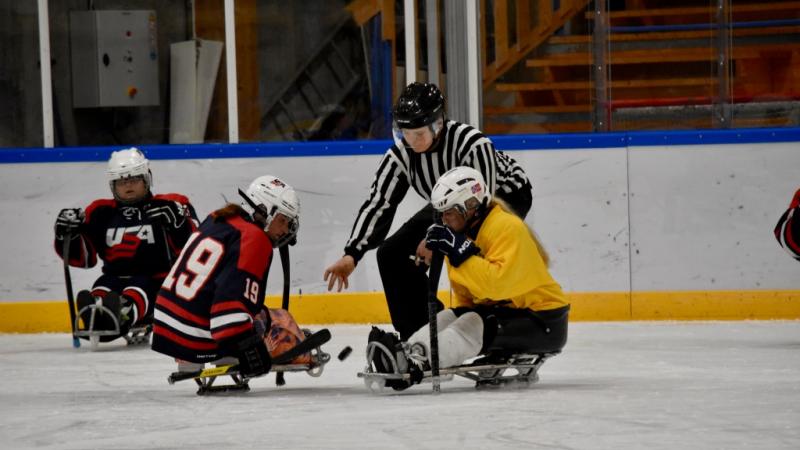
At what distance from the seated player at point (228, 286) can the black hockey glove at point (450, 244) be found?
557 millimetres

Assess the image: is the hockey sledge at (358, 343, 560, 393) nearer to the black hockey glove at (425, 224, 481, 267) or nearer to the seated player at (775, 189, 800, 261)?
the black hockey glove at (425, 224, 481, 267)

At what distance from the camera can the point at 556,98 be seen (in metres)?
7.45

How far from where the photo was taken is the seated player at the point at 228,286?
4457 millimetres

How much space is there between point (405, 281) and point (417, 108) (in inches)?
22.9

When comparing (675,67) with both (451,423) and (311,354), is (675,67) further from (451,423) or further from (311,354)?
(451,423)

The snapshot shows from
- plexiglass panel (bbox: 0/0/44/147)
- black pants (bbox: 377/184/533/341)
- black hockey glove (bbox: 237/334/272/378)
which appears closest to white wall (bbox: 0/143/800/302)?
plexiglass panel (bbox: 0/0/44/147)

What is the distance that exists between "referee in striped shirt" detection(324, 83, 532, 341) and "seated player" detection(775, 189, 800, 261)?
52.5 inches

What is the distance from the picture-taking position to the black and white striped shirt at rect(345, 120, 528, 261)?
15.9 feet

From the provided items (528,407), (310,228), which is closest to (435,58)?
(310,228)

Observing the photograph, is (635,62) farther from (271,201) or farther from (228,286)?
(228,286)

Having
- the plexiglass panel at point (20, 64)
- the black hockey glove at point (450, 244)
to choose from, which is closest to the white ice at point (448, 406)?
the black hockey glove at point (450, 244)

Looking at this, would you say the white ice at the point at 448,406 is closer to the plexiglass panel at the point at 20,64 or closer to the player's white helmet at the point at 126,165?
the player's white helmet at the point at 126,165

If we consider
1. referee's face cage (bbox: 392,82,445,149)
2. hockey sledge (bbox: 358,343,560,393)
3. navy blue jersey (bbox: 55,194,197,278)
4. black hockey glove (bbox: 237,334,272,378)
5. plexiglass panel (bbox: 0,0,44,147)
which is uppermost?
plexiglass panel (bbox: 0,0,44,147)

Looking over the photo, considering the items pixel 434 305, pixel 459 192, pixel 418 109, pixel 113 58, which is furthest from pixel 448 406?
pixel 113 58
